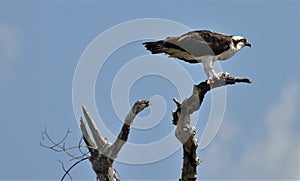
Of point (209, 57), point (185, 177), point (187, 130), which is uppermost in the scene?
point (209, 57)

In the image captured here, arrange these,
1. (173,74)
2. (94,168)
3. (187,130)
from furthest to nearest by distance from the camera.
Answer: (173,74) < (94,168) < (187,130)

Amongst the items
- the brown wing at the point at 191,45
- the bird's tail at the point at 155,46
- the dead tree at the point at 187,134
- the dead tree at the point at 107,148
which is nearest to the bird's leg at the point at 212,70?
the brown wing at the point at 191,45

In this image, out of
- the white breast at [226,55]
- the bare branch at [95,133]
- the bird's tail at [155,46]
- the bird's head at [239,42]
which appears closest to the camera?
the bare branch at [95,133]

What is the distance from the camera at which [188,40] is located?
9.42 m

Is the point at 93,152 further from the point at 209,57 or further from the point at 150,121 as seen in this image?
the point at 209,57

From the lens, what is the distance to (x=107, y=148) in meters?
8.77

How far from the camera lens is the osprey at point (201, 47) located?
917 cm

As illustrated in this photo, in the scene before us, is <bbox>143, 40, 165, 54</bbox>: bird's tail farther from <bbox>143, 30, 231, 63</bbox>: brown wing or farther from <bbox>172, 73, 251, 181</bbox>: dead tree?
<bbox>172, 73, 251, 181</bbox>: dead tree

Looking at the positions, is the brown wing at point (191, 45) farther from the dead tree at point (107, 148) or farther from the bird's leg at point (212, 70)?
the dead tree at point (107, 148)

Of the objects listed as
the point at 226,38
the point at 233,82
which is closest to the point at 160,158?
the point at 233,82

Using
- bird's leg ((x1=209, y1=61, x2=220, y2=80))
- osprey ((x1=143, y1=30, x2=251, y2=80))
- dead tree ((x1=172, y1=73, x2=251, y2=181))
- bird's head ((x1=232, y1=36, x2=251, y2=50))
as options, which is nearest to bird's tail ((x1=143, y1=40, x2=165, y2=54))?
osprey ((x1=143, y1=30, x2=251, y2=80))

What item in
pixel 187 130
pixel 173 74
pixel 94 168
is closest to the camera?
pixel 187 130

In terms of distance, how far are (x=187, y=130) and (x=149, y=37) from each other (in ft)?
6.13

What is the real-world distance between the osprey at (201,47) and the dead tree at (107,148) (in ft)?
3.36
